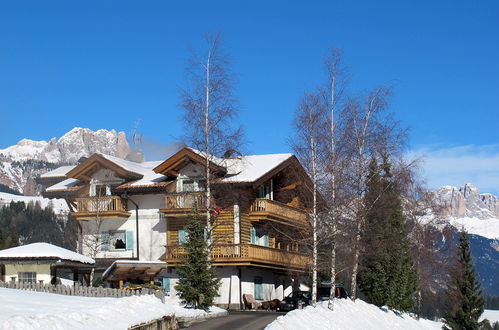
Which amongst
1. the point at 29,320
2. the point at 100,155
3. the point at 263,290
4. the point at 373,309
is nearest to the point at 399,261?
the point at 373,309

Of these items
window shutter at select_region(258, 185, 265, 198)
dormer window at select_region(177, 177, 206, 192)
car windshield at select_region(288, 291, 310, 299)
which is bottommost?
car windshield at select_region(288, 291, 310, 299)

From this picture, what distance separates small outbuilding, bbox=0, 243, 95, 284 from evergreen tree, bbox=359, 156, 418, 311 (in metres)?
15.6

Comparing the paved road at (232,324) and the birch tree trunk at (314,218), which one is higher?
the birch tree trunk at (314,218)

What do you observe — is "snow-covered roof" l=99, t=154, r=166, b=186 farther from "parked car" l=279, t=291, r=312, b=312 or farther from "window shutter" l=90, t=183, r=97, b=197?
"parked car" l=279, t=291, r=312, b=312

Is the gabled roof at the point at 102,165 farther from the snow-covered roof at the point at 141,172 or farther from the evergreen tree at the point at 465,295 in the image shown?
the evergreen tree at the point at 465,295

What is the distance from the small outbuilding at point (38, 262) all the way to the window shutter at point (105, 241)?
9.63 meters

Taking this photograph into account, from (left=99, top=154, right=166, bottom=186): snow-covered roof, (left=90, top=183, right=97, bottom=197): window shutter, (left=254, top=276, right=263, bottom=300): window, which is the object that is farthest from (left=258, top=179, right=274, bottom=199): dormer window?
(left=90, top=183, right=97, bottom=197): window shutter

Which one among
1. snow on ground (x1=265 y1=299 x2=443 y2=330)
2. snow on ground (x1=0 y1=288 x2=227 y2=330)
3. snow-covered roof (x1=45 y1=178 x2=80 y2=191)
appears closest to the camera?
snow on ground (x1=0 y1=288 x2=227 y2=330)

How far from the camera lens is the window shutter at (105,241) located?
47281 millimetres

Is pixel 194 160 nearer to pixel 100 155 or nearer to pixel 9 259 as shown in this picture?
pixel 100 155

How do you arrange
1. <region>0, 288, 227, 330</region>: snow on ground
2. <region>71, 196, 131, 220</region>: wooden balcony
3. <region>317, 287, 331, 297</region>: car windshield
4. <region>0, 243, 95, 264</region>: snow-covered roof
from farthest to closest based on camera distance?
<region>71, 196, 131, 220</region>: wooden balcony → <region>317, 287, 331, 297</region>: car windshield → <region>0, 243, 95, 264</region>: snow-covered roof → <region>0, 288, 227, 330</region>: snow on ground

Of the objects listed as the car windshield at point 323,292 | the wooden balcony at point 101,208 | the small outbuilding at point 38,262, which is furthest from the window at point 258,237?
the small outbuilding at point 38,262

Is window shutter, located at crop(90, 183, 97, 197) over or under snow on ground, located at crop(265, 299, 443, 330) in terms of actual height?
over

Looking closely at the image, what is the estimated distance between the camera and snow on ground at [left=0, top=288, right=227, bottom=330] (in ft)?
51.0
